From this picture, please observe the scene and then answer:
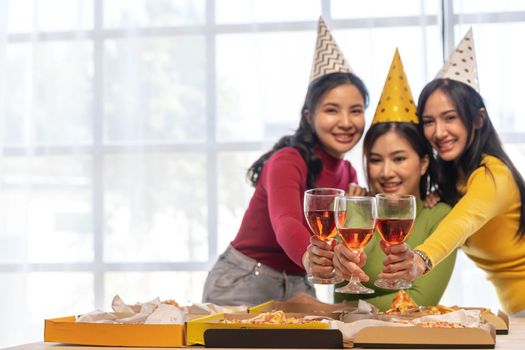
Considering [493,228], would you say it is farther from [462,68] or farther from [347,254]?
[347,254]

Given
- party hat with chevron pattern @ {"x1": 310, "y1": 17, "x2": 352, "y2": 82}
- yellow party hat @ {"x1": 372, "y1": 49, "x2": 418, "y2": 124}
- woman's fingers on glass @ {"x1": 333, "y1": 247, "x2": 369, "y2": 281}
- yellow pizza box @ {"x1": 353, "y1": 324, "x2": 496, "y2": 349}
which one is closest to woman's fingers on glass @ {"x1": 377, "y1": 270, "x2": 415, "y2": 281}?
woman's fingers on glass @ {"x1": 333, "y1": 247, "x2": 369, "y2": 281}

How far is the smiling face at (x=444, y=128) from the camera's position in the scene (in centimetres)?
213

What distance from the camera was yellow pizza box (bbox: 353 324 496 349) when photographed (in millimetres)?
1239

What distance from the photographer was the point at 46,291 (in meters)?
3.77

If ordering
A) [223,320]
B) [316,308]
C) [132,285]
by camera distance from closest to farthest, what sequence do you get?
[223,320]
[316,308]
[132,285]

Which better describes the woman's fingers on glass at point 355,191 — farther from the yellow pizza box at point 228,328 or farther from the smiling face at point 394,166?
the yellow pizza box at point 228,328

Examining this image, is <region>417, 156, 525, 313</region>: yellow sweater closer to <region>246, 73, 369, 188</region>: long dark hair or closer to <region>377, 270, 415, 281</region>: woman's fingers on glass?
<region>377, 270, 415, 281</region>: woman's fingers on glass

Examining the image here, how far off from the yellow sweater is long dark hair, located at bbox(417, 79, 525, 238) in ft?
0.10

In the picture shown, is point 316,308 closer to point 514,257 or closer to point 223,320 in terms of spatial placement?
point 223,320

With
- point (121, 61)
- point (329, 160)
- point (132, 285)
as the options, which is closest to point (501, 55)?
point (329, 160)

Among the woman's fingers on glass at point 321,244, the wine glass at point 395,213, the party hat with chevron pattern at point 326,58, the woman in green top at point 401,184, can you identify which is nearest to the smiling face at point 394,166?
the woman in green top at point 401,184

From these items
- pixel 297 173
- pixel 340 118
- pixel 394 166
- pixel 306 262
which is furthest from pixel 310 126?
pixel 306 262

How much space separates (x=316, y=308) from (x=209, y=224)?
1945mm

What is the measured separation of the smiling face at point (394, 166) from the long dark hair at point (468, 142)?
77mm
